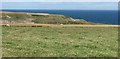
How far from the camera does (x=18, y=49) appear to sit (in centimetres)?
2641

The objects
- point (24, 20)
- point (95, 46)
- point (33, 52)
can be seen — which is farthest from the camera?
point (24, 20)

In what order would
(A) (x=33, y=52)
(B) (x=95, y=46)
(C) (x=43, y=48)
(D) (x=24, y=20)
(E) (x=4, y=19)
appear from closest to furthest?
(A) (x=33, y=52) < (C) (x=43, y=48) < (B) (x=95, y=46) < (E) (x=4, y=19) < (D) (x=24, y=20)

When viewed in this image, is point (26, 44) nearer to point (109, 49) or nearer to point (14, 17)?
point (109, 49)

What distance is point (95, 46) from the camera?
29.4 metres

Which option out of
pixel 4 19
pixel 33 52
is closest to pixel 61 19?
pixel 4 19

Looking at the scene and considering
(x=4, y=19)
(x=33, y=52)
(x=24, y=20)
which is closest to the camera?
(x=33, y=52)

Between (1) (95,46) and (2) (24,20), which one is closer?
(1) (95,46)

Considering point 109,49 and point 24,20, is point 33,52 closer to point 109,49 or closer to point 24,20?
point 109,49

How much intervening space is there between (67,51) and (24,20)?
4852 centimetres

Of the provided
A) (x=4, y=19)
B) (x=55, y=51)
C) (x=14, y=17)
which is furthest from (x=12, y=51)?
(x=14, y=17)

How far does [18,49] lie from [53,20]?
48.8 metres

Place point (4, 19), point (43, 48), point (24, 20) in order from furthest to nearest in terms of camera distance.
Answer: point (24, 20) < point (4, 19) < point (43, 48)

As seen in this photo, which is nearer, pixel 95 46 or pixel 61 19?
pixel 95 46

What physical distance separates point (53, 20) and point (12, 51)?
5011 centimetres
